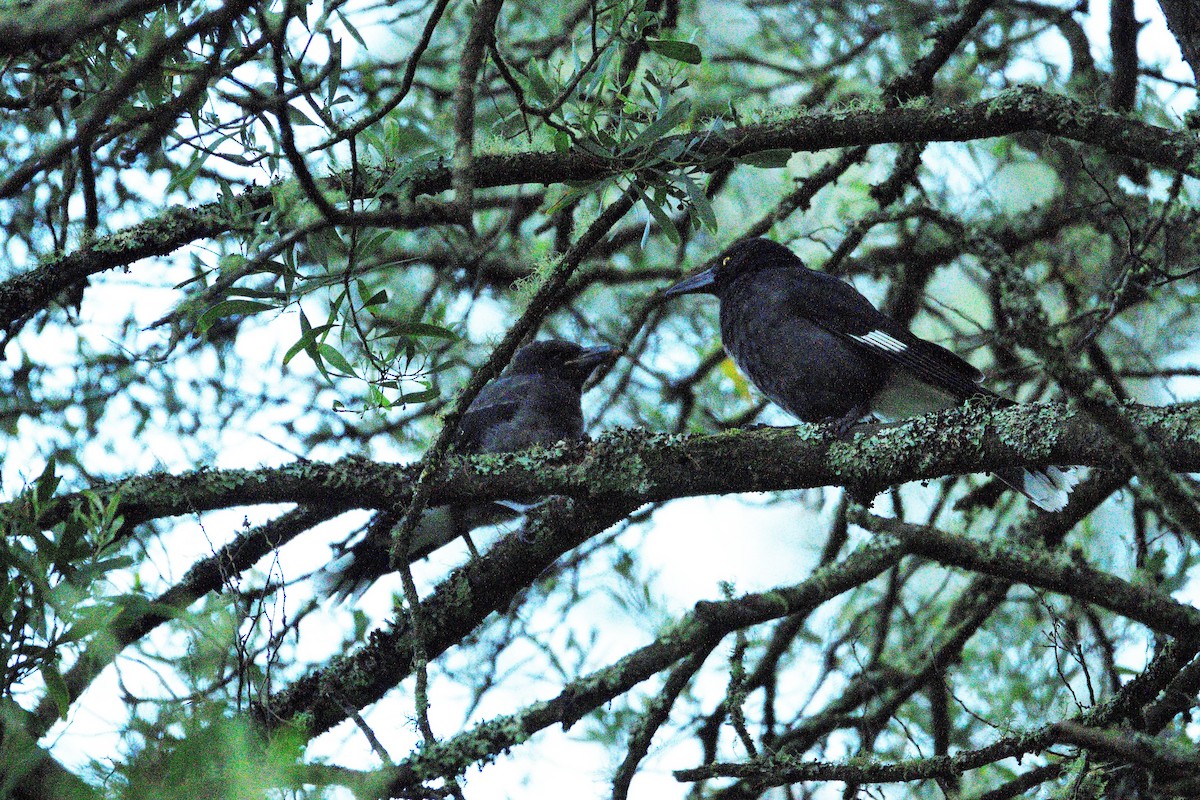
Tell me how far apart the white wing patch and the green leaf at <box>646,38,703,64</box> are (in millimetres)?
1770

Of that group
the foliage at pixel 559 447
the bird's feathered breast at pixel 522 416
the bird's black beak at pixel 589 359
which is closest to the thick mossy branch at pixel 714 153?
the foliage at pixel 559 447

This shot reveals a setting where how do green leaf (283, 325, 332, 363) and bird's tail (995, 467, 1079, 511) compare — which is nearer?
green leaf (283, 325, 332, 363)

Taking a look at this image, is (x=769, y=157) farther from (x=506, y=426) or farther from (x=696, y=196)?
(x=506, y=426)

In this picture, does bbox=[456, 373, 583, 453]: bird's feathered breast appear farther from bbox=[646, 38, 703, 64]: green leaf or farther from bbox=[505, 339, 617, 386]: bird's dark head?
bbox=[646, 38, 703, 64]: green leaf

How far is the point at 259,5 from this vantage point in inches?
98.0

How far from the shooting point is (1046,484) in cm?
405

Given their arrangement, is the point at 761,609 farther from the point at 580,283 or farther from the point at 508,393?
the point at 508,393

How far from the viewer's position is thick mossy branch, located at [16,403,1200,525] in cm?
286

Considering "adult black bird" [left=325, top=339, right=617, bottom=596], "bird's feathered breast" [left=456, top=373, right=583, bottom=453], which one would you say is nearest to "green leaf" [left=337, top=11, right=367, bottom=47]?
"adult black bird" [left=325, top=339, right=617, bottom=596]

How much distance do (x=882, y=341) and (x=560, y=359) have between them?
5.83 feet

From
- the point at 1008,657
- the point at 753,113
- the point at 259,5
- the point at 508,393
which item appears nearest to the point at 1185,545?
the point at 1008,657

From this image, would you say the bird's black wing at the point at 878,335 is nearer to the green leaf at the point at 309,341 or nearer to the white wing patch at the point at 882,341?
the white wing patch at the point at 882,341

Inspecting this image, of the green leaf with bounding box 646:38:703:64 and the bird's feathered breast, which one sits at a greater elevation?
the bird's feathered breast

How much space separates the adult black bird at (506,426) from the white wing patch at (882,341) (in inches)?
43.4
